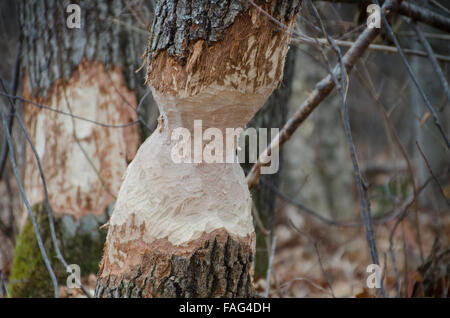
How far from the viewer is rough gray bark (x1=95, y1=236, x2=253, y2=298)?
1.40 metres

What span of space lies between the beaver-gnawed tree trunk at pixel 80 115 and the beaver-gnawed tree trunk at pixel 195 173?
117 centimetres

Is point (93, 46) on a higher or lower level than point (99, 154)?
higher

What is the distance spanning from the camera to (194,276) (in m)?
1.41

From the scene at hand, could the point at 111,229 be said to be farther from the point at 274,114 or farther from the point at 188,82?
the point at 274,114

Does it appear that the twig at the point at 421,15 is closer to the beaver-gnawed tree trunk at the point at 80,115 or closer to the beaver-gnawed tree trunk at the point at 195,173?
the beaver-gnawed tree trunk at the point at 195,173

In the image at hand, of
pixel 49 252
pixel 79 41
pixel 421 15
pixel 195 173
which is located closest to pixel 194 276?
pixel 195 173

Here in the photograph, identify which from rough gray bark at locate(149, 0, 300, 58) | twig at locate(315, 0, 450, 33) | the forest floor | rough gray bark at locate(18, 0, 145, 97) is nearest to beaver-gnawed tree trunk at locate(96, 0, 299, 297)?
rough gray bark at locate(149, 0, 300, 58)

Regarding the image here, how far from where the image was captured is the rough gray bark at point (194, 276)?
4.60 ft

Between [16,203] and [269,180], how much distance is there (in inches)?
80.2

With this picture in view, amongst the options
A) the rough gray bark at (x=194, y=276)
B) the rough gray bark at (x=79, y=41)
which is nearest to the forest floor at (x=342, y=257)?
the rough gray bark at (x=194, y=276)

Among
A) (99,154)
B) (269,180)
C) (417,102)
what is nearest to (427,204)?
(417,102)

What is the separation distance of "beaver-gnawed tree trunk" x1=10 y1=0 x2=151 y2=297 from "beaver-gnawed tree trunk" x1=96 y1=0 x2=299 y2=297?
A: 3.85ft

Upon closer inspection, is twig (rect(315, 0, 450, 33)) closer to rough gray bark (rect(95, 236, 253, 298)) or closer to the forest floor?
the forest floor
